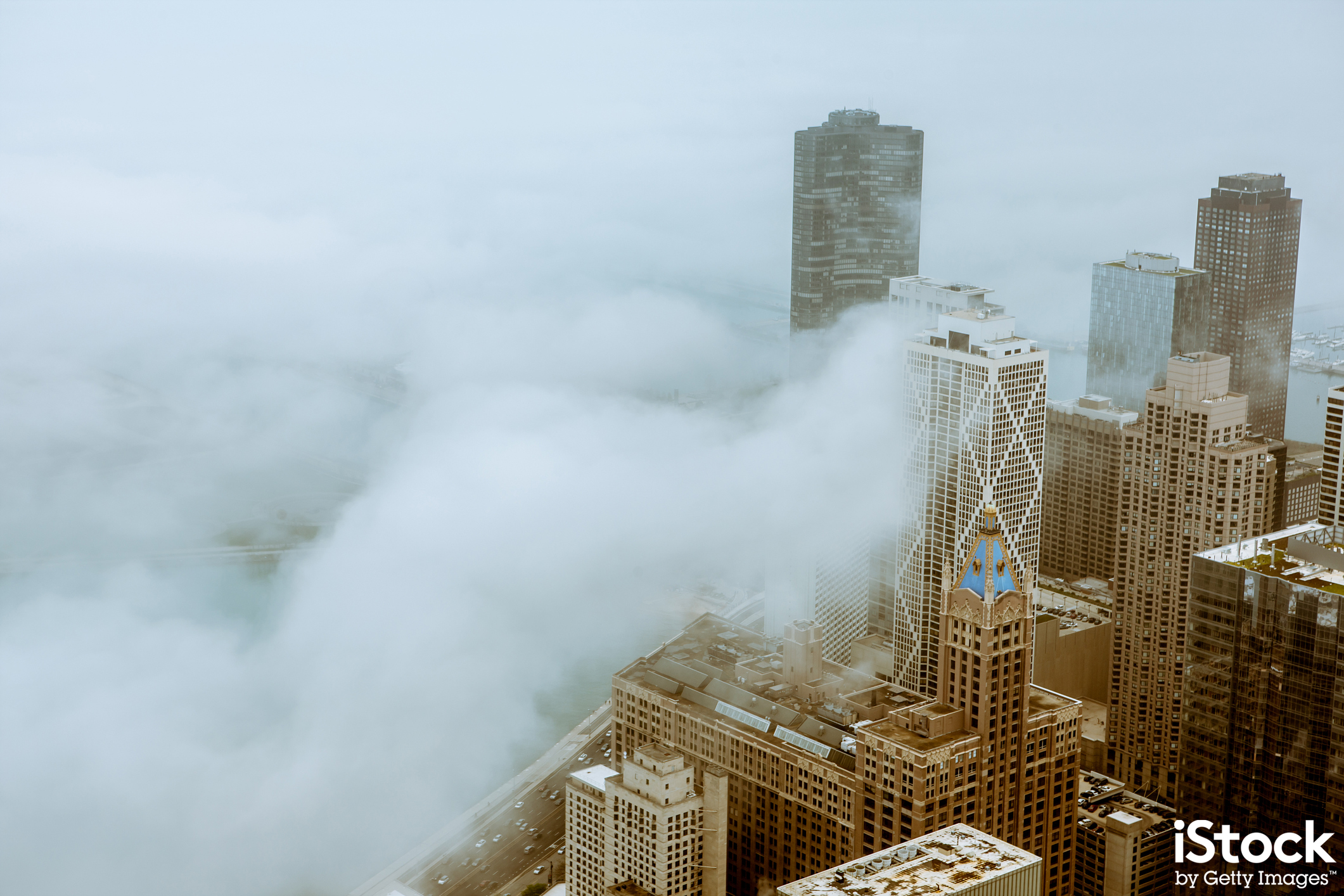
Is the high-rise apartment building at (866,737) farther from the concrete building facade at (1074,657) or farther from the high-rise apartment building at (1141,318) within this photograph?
the high-rise apartment building at (1141,318)

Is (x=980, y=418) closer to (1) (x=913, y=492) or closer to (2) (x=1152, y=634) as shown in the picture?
(1) (x=913, y=492)

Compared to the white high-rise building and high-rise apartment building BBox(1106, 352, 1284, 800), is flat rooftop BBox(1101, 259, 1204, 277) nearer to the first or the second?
high-rise apartment building BBox(1106, 352, 1284, 800)

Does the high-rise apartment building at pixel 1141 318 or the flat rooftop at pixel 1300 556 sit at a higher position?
the high-rise apartment building at pixel 1141 318

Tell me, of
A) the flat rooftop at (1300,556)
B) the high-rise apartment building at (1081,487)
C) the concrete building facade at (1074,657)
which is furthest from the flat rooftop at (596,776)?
the high-rise apartment building at (1081,487)

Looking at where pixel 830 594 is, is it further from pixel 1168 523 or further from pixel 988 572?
pixel 988 572

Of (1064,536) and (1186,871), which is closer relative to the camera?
(1186,871)

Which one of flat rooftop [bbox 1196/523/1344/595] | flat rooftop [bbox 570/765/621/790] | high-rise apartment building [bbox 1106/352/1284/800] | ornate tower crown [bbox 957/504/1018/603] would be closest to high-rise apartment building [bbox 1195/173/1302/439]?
high-rise apartment building [bbox 1106/352/1284/800]

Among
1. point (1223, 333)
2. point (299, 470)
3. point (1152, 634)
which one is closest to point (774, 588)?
point (1152, 634)
